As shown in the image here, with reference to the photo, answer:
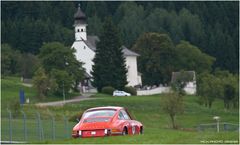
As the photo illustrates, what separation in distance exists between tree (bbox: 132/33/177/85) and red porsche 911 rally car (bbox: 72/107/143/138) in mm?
101408

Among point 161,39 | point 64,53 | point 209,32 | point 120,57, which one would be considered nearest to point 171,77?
point 161,39

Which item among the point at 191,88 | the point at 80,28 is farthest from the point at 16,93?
the point at 191,88

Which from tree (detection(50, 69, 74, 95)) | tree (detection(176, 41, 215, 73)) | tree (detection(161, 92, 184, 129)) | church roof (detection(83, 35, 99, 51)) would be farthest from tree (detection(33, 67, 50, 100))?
tree (detection(176, 41, 215, 73))

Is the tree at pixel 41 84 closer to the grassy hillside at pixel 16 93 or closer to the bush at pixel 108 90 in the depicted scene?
the grassy hillside at pixel 16 93

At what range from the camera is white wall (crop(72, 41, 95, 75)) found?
11806 centimetres

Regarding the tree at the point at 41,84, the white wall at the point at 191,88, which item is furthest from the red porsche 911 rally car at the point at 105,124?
the white wall at the point at 191,88

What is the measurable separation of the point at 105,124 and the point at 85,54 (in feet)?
306

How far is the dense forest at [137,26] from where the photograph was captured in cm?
15712

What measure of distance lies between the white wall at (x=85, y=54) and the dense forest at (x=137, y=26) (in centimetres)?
3464

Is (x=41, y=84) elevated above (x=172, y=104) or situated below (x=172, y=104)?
above

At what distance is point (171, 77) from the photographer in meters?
128

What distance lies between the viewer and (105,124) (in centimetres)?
2570

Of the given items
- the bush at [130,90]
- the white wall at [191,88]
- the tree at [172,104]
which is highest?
the white wall at [191,88]

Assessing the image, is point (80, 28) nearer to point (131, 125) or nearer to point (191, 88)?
point (191, 88)
